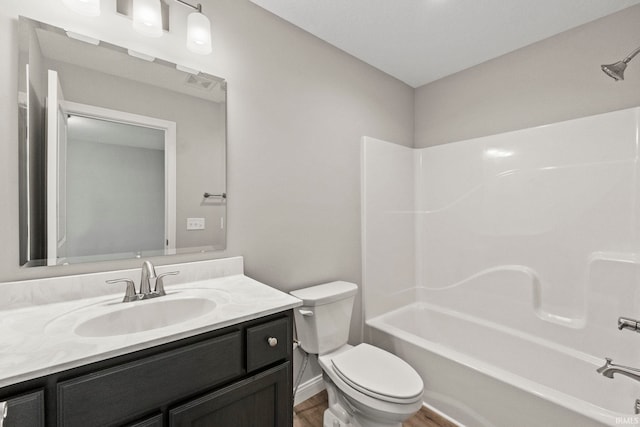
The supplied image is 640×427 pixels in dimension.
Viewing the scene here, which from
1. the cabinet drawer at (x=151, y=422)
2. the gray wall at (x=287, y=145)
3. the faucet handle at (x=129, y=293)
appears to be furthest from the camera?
the gray wall at (x=287, y=145)

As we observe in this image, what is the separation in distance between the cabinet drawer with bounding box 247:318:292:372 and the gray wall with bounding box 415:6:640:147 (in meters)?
2.20

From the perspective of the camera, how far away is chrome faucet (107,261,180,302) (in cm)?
114

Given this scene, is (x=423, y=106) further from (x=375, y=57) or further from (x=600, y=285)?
(x=600, y=285)

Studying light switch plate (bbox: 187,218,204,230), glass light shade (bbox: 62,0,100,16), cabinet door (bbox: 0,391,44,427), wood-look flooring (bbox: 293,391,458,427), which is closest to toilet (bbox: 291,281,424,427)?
wood-look flooring (bbox: 293,391,458,427)

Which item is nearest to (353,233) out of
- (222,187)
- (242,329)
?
(222,187)

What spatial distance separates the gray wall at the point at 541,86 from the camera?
1.73 m

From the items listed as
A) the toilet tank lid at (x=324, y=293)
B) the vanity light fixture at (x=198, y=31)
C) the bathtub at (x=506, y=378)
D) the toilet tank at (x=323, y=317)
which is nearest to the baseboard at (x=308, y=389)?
the toilet tank at (x=323, y=317)

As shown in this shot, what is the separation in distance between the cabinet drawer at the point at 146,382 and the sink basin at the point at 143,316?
26cm

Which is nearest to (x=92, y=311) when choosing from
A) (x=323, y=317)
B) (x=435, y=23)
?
(x=323, y=317)

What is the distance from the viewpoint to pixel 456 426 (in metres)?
1.72

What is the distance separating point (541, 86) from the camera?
2020mm

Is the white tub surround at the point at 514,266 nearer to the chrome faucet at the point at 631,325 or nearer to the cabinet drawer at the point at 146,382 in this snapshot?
the chrome faucet at the point at 631,325

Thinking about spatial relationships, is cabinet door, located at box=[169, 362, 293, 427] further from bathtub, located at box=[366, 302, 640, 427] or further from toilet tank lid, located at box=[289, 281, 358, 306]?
bathtub, located at box=[366, 302, 640, 427]

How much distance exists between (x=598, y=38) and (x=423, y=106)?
121 cm
